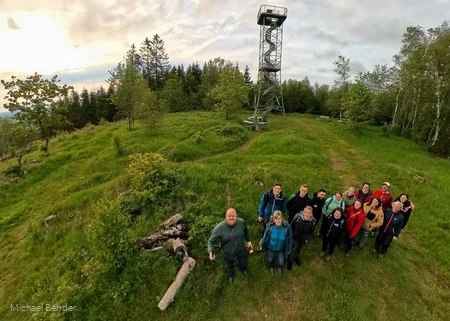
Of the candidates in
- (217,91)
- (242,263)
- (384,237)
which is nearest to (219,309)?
(242,263)

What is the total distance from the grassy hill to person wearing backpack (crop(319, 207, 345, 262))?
13.9 inches

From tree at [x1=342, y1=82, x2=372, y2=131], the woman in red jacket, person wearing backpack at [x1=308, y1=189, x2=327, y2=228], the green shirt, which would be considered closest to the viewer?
the green shirt

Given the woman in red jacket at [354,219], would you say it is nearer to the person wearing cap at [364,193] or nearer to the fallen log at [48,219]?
the person wearing cap at [364,193]

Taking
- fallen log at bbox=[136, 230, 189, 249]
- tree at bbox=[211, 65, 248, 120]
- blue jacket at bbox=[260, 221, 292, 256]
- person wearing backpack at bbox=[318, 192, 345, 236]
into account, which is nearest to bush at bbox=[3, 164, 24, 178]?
fallen log at bbox=[136, 230, 189, 249]

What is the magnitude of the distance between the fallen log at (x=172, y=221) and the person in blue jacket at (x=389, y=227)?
6.82 m

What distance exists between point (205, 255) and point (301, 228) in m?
3.16

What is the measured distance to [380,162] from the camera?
59.6 ft

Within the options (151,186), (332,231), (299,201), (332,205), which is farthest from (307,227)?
(151,186)

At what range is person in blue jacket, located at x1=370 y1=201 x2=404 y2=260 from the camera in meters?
8.12

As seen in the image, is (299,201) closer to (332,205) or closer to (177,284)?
(332,205)

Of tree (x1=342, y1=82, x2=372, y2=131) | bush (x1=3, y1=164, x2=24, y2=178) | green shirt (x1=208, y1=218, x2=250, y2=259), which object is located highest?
tree (x1=342, y1=82, x2=372, y2=131)

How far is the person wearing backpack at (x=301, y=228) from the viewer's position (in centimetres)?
745

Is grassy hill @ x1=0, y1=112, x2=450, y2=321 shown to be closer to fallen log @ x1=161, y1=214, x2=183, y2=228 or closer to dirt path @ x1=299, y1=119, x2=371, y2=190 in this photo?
dirt path @ x1=299, y1=119, x2=371, y2=190

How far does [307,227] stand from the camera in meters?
7.61
